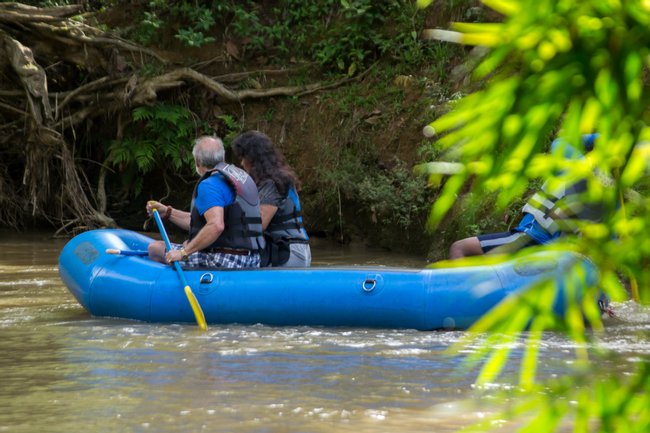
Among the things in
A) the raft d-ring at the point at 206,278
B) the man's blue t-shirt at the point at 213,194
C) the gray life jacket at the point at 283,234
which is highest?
the man's blue t-shirt at the point at 213,194

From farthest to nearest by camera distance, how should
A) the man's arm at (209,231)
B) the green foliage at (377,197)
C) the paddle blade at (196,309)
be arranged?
1. the green foliage at (377,197)
2. the man's arm at (209,231)
3. the paddle blade at (196,309)

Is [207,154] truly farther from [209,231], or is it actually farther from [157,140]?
[157,140]

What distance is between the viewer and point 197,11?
12.6 meters

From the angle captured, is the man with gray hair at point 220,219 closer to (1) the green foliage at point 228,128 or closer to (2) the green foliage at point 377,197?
(2) the green foliage at point 377,197

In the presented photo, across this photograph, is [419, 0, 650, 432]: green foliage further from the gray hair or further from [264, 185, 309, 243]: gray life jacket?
[264, 185, 309, 243]: gray life jacket

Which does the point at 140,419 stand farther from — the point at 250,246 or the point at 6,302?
the point at 6,302

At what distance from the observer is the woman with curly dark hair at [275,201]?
7.06m

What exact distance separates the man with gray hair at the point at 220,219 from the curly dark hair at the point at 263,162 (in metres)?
0.30

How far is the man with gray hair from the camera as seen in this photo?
654 centimetres

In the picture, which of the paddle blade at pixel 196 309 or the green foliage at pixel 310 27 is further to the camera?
the green foliage at pixel 310 27

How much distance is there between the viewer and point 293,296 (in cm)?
628

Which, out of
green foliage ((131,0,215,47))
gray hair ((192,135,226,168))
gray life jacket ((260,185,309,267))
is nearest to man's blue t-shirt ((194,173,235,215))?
gray hair ((192,135,226,168))

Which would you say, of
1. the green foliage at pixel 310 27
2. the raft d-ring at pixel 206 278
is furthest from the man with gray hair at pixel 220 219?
the green foliage at pixel 310 27

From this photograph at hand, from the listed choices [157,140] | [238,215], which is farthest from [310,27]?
[238,215]
